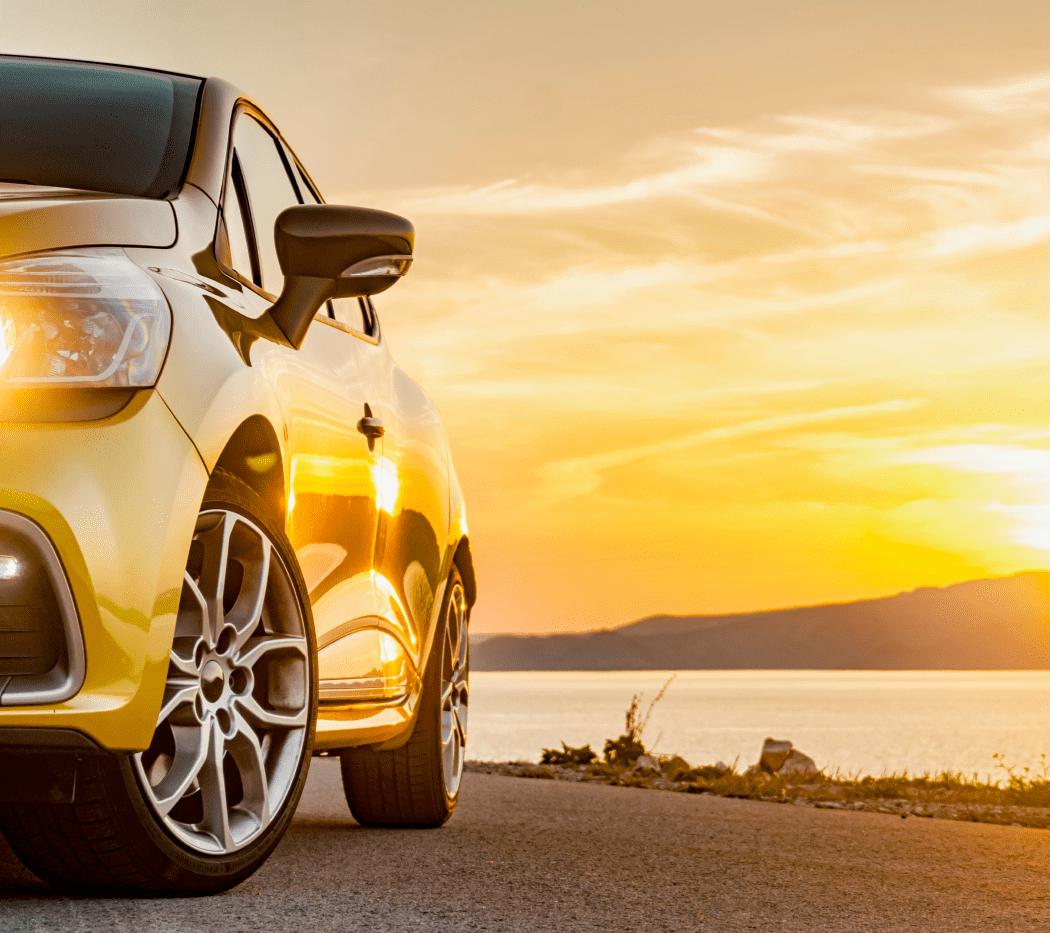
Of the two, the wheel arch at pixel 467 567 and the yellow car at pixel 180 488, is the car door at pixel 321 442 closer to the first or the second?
the yellow car at pixel 180 488

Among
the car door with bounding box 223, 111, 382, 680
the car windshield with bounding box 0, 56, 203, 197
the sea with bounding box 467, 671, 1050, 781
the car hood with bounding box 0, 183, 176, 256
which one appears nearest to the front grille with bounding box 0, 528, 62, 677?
the car hood with bounding box 0, 183, 176, 256

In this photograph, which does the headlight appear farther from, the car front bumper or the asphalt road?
the asphalt road

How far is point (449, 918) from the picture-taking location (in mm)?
3178

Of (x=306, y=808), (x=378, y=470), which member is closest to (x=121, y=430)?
(x=378, y=470)

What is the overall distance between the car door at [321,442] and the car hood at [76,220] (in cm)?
42

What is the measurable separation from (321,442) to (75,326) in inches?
44.8

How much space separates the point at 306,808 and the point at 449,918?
3.28 m

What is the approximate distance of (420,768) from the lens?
5.13 m

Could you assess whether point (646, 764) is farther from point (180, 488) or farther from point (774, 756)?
point (180, 488)

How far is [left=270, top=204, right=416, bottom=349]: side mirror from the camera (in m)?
3.52

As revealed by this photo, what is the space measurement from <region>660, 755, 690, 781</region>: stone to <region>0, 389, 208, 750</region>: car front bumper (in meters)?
6.73

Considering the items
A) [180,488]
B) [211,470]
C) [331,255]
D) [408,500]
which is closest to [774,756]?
[408,500]

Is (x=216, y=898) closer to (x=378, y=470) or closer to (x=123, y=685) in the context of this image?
(x=123, y=685)

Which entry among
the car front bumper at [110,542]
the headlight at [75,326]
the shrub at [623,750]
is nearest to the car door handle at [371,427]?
the headlight at [75,326]
